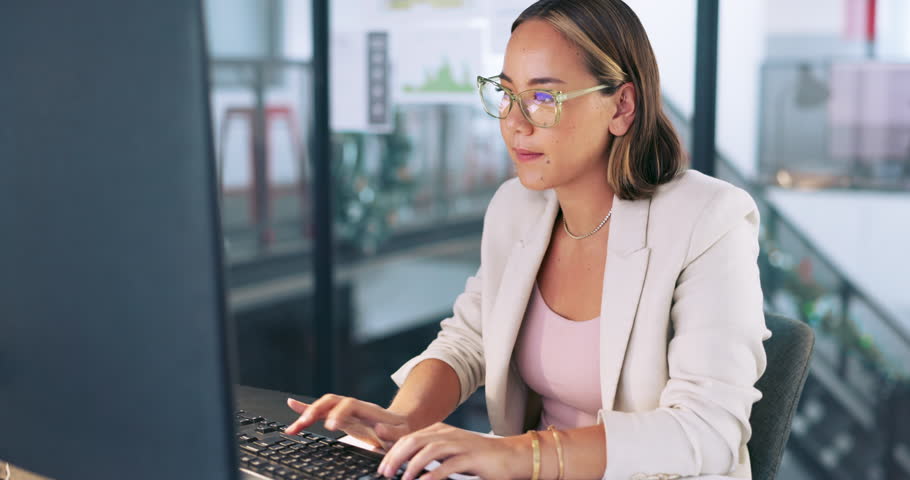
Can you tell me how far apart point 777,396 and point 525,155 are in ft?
1.71

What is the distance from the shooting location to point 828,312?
2533mm

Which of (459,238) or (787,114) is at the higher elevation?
(787,114)

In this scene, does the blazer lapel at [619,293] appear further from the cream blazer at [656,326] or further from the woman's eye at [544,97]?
the woman's eye at [544,97]

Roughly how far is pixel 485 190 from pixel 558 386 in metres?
1.71

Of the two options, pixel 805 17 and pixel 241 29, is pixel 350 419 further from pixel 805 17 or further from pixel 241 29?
pixel 241 29

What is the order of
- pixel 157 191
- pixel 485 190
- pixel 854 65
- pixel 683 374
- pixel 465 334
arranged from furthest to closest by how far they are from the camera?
pixel 485 190, pixel 854 65, pixel 465 334, pixel 683 374, pixel 157 191

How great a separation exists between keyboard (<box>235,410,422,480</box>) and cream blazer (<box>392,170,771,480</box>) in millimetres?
331

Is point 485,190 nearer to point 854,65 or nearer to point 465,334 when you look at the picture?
point 854,65

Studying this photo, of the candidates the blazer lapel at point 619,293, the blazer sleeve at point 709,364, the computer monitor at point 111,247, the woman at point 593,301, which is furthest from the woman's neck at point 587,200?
the computer monitor at point 111,247

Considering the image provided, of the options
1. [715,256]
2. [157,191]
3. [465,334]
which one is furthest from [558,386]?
[157,191]

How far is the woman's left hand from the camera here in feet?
3.14

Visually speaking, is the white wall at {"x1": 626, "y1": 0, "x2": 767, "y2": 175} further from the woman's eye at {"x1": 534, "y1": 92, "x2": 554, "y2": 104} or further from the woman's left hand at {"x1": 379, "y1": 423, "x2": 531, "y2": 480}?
the woman's left hand at {"x1": 379, "y1": 423, "x2": 531, "y2": 480}

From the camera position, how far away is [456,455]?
1.01 m

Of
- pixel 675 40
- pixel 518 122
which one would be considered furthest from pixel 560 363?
pixel 675 40
